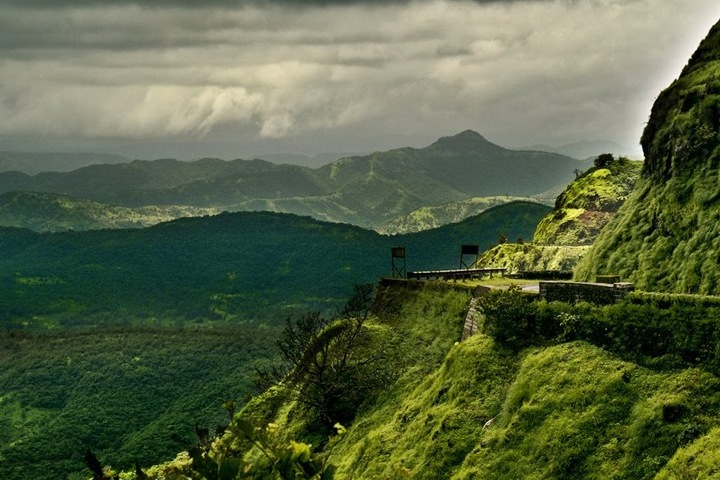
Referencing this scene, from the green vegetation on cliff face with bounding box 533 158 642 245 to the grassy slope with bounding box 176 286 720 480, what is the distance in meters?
98.7

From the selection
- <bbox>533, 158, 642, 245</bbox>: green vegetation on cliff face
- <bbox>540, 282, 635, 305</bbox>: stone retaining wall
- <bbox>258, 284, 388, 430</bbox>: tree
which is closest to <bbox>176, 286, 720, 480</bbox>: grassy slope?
<bbox>258, 284, 388, 430</bbox>: tree

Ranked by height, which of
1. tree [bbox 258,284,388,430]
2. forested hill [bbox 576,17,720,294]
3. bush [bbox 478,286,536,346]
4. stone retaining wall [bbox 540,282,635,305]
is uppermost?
forested hill [bbox 576,17,720,294]

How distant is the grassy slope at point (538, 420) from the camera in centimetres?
3059

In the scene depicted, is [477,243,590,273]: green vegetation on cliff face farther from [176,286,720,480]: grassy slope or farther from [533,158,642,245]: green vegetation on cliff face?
[176,286,720,480]: grassy slope

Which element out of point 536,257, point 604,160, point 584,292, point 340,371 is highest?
point 604,160

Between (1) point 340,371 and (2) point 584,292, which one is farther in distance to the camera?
(1) point 340,371

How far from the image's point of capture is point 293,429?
6016cm

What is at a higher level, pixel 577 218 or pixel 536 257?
pixel 577 218

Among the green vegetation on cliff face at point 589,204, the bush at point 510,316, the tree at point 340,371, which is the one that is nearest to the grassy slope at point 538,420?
the bush at point 510,316

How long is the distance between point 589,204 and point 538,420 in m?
124

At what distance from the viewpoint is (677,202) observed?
53094 mm

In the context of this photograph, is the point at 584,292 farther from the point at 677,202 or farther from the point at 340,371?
the point at 340,371

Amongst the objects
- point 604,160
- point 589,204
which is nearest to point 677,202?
point 589,204

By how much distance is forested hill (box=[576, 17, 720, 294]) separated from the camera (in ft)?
156
